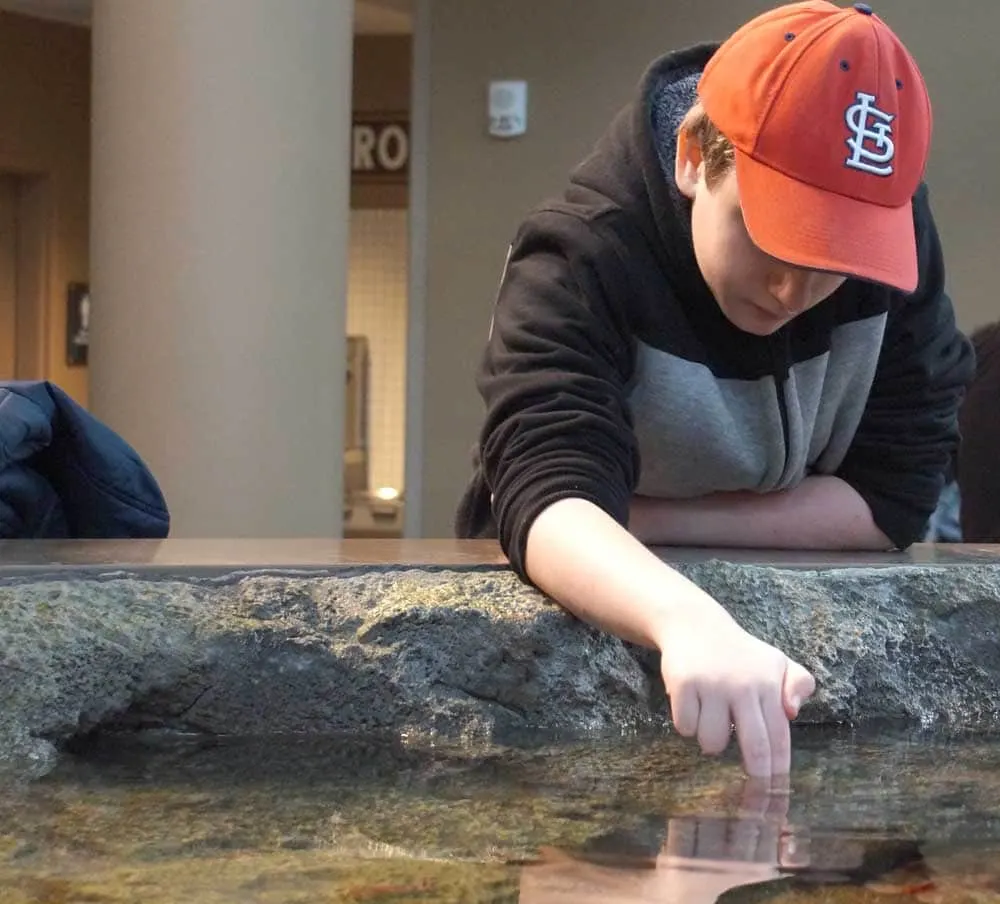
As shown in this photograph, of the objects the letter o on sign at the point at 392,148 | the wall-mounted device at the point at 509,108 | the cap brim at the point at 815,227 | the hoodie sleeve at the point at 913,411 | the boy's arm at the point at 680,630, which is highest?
the letter o on sign at the point at 392,148

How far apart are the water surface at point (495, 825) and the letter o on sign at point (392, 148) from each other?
5388mm

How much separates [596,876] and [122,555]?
659 mm

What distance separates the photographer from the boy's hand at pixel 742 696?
98cm

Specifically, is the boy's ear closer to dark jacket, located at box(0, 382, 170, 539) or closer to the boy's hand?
the boy's hand

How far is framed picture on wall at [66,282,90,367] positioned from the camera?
6164 mm

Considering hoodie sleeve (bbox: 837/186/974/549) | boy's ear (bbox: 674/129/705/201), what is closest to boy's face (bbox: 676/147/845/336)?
boy's ear (bbox: 674/129/705/201)

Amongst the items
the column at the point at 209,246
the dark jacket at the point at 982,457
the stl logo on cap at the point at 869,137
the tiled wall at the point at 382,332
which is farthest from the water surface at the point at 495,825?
the tiled wall at the point at 382,332

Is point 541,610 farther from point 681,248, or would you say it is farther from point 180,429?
point 180,429

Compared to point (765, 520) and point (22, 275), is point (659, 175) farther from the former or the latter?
point (22, 275)

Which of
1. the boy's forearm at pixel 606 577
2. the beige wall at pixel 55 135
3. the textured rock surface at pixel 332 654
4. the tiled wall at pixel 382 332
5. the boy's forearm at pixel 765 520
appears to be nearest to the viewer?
the boy's forearm at pixel 606 577

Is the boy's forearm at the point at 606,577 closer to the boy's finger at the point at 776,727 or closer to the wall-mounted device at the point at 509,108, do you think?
the boy's finger at the point at 776,727

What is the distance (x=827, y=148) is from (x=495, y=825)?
0.61m

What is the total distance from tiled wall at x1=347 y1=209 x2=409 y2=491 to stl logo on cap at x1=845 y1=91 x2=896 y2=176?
19.2 ft

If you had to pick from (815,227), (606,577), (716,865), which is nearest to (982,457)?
(815,227)
